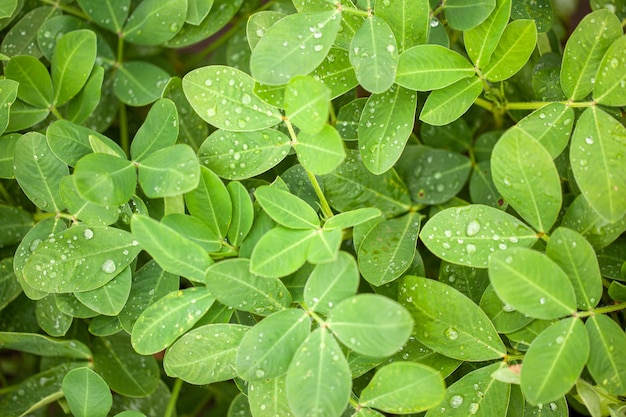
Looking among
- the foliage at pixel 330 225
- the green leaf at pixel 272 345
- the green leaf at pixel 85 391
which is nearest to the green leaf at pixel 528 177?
the foliage at pixel 330 225

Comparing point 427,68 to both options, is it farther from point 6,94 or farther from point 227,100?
point 6,94

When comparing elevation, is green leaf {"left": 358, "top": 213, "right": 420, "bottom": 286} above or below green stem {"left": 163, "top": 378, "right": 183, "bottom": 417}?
above

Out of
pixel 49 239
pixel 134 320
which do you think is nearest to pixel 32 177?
pixel 49 239

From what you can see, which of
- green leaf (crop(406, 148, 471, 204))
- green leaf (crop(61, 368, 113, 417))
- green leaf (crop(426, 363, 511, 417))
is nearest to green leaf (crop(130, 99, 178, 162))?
green leaf (crop(61, 368, 113, 417))

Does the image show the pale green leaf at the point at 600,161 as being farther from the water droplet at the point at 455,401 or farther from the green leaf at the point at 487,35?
the water droplet at the point at 455,401

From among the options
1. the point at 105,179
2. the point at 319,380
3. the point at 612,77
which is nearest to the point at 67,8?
the point at 105,179

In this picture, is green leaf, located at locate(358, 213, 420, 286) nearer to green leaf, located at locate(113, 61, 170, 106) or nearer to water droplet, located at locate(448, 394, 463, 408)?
water droplet, located at locate(448, 394, 463, 408)

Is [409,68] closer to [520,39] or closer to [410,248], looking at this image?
[520,39]
